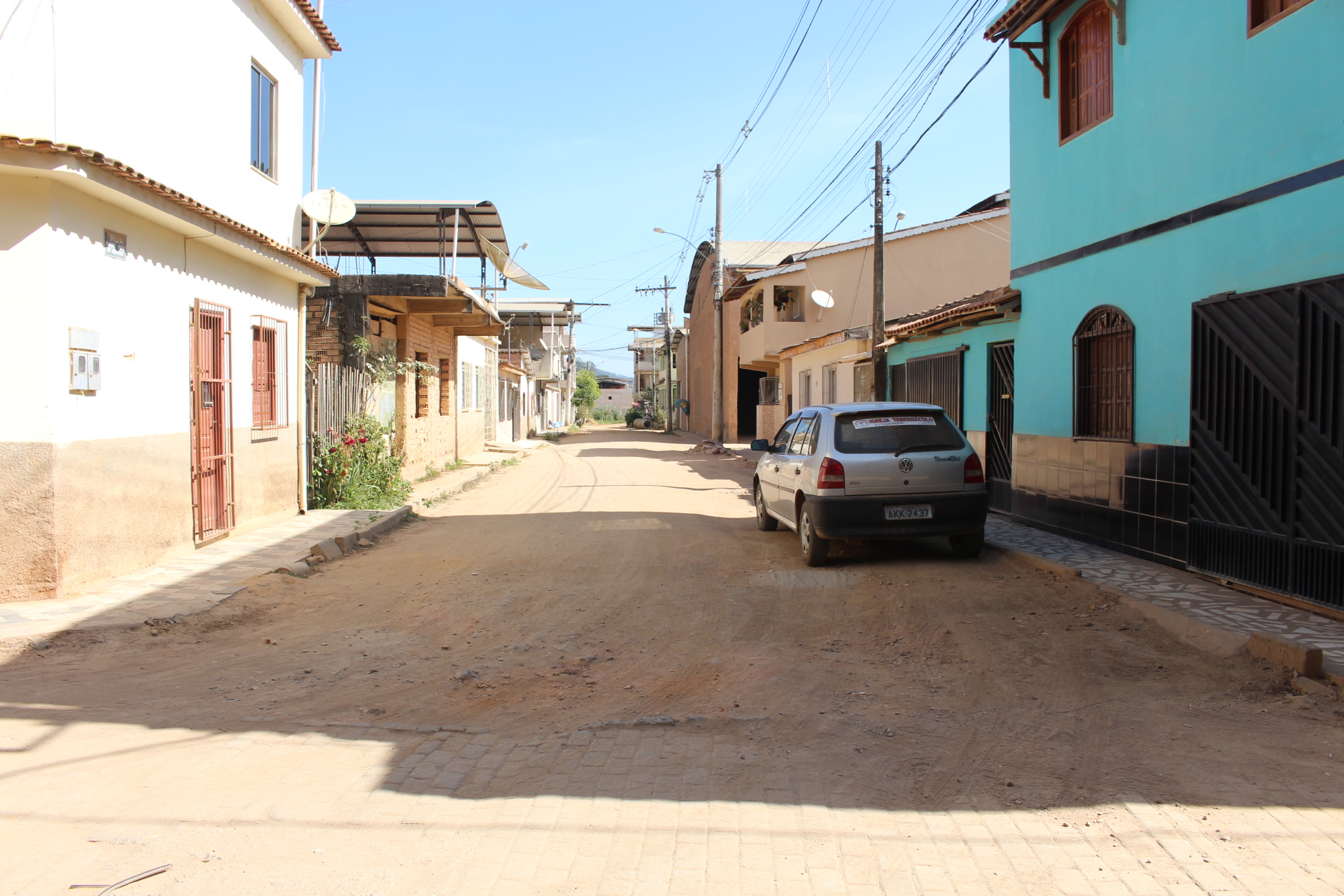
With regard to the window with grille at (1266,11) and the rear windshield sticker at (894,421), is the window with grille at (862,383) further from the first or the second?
the window with grille at (1266,11)

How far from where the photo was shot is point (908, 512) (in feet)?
27.1

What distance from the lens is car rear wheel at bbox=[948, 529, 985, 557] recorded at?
8570 mm

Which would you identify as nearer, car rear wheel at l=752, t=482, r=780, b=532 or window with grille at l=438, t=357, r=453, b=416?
car rear wheel at l=752, t=482, r=780, b=532

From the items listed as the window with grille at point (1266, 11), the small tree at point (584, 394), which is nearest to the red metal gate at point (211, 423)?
the window with grille at point (1266, 11)

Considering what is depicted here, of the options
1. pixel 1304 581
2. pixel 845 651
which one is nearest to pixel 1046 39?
pixel 1304 581

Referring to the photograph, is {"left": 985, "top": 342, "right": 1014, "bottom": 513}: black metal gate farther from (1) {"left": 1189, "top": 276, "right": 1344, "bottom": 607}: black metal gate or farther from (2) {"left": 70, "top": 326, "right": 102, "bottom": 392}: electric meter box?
(2) {"left": 70, "top": 326, "right": 102, "bottom": 392}: electric meter box

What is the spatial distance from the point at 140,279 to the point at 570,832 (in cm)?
707

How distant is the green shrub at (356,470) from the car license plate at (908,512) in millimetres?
7629

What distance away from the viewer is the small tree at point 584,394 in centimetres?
7388

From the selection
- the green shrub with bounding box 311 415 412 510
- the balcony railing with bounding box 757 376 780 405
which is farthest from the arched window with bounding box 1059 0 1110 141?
the balcony railing with bounding box 757 376 780 405

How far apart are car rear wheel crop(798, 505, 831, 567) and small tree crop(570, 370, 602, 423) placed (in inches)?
2483

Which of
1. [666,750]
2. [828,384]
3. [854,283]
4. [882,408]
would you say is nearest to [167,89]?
[882,408]

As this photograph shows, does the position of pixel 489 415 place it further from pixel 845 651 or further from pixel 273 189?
pixel 845 651

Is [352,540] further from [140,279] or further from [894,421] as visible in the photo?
[894,421]
